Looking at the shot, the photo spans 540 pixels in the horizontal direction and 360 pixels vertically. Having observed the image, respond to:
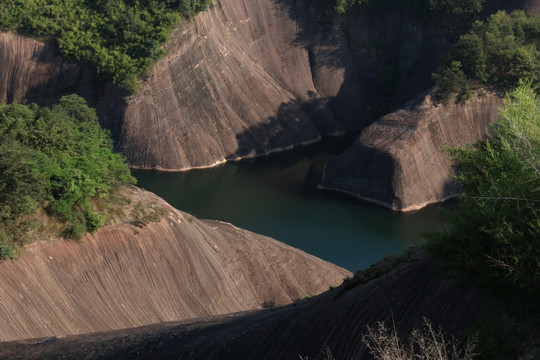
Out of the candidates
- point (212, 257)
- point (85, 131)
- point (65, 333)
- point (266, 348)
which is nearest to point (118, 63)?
point (85, 131)

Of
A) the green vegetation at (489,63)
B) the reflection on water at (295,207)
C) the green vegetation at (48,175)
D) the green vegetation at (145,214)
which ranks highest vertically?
the green vegetation at (48,175)

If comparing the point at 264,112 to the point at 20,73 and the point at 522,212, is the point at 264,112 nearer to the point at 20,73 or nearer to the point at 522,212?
the point at 20,73

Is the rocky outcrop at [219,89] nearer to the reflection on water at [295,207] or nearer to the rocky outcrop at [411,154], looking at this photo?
the reflection on water at [295,207]

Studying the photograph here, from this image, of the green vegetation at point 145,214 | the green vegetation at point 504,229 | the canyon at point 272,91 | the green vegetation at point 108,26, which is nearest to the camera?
the green vegetation at point 504,229

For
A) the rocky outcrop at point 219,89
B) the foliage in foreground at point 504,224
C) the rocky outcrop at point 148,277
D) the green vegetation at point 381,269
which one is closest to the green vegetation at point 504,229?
the foliage in foreground at point 504,224

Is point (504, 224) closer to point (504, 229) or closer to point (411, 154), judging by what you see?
point (504, 229)
